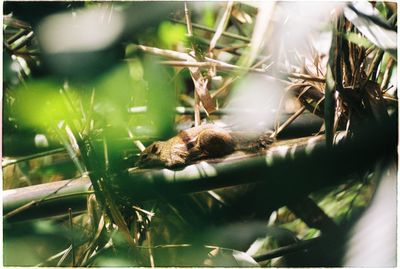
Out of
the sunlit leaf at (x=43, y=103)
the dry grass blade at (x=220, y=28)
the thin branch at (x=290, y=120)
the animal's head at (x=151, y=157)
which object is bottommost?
the animal's head at (x=151, y=157)

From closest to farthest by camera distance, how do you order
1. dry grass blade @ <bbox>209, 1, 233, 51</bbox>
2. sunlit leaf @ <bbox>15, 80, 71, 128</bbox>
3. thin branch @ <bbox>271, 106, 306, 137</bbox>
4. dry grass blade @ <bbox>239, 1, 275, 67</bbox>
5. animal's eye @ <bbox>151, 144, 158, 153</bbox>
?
dry grass blade @ <bbox>239, 1, 275, 67</bbox> → sunlit leaf @ <bbox>15, 80, 71, 128</bbox> → dry grass blade @ <bbox>209, 1, 233, 51</bbox> → thin branch @ <bbox>271, 106, 306, 137</bbox> → animal's eye @ <bbox>151, 144, 158, 153</bbox>

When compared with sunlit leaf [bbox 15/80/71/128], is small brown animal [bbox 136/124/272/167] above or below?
below

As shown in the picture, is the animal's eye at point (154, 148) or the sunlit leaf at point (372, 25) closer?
the sunlit leaf at point (372, 25)

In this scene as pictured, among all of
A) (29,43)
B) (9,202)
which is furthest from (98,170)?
(29,43)

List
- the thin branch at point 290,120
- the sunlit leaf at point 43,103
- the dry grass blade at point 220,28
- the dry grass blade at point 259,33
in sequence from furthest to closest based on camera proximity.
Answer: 1. the thin branch at point 290,120
2. the dry grass blade at point 220,28
3. the sunlit leaf at point 43,103
4. the dry grass blade at point 259,33

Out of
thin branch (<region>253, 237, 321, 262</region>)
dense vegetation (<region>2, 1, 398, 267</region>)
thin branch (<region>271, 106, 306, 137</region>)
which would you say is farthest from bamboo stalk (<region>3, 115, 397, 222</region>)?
thin branch (<region>253, 237, 321, 262</region>)

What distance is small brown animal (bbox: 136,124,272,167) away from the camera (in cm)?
121

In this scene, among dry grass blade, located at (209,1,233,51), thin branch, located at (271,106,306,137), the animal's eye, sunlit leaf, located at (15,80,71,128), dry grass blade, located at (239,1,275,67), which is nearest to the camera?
dry grass blade, located at (239,1,275,67)

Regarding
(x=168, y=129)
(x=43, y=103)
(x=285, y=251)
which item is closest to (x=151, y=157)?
(x=168, y=129)

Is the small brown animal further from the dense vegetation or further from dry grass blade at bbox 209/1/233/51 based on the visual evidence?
dry grass blade at bbox 209/1/233/51

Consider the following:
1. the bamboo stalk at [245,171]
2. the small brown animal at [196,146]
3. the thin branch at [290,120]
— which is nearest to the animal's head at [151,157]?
the small brown animal at [196,146]

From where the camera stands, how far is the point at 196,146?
53.0 inches

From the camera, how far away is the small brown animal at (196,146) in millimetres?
1209

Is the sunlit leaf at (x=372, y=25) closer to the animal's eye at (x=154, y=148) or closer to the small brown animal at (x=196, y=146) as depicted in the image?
the small brown animal at (x=196, y=146)
